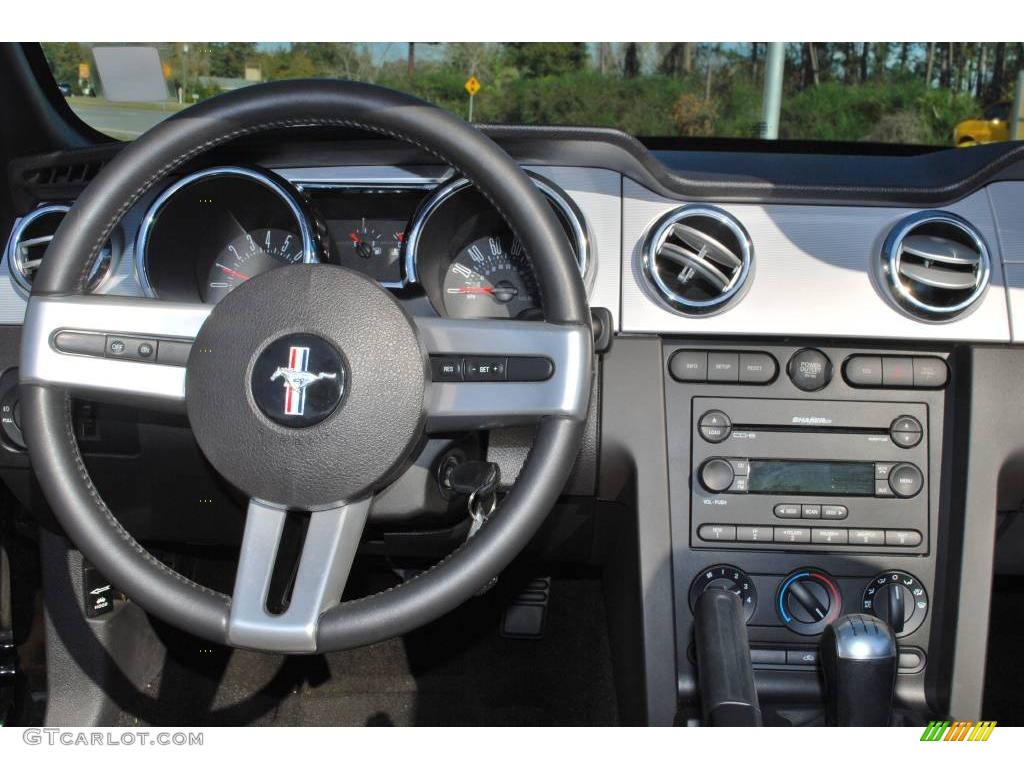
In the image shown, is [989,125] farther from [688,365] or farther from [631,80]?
[688,365]

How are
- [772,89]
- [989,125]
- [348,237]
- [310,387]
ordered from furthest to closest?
[989,125], [772,89], [348,237], [310,387]

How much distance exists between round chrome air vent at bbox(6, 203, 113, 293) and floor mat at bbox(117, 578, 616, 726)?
3.55 feet

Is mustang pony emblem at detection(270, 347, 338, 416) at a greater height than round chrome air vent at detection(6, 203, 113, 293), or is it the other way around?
round chrome air vent at detection(6, 203, 113, 293)

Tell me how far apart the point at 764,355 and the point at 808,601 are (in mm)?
459

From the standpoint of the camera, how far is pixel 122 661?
2.36 m

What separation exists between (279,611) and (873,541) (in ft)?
3.46

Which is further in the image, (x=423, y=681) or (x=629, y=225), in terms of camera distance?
(x=423, y=681)

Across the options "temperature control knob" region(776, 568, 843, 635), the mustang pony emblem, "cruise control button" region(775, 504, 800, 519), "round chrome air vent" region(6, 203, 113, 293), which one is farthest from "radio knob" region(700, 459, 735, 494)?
"round chrome air vent" region(6, 203, 113, 293)

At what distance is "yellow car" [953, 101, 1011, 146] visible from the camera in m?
4.90

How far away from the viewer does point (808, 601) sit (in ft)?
5.84

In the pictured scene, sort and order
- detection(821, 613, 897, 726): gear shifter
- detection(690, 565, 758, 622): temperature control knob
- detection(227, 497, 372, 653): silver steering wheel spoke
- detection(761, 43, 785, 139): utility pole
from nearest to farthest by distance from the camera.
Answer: detection(227, 497, 372, 653): silver steering wheel spoke < detection(821, 613, 897, 726): gear shifter < detection(690, 565, 758, 622): temperature control knob < detection(761, 43, 785, 139): utility pole

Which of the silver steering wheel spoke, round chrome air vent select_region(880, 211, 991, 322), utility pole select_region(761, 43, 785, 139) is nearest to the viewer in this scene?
the silver steering wheel spoke

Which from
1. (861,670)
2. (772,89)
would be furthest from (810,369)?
(772,89)

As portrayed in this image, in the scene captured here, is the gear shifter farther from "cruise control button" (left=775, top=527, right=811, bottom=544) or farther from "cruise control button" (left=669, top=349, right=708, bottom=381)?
"cruise control button" (left=669, top=349, right=708, bottom=381)
